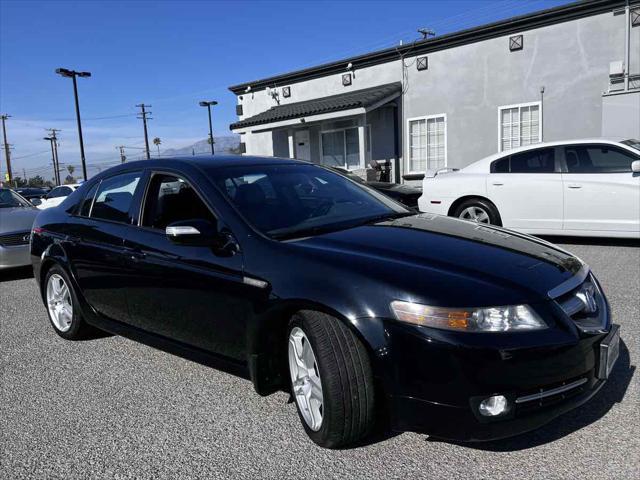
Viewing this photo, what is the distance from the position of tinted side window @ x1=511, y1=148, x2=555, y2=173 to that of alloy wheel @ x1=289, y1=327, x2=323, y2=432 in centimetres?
613

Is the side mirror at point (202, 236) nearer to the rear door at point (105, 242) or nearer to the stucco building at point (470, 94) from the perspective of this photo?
the rear door at point (105, 242)

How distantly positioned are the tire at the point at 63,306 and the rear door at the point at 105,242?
0.25 metres

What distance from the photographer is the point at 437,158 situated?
15852 mm

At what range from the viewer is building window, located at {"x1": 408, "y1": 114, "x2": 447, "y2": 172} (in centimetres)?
1562

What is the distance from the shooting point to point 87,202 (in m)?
4.47

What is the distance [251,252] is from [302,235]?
30cm

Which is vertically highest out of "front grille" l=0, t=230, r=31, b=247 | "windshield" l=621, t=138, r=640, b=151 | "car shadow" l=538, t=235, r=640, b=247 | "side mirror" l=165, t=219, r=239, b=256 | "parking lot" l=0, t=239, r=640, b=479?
"windshield" l=621, t=138, r=640, b=151

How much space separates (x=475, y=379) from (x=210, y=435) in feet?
4.82

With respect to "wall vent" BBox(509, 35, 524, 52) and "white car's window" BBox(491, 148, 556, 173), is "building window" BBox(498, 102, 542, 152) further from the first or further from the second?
"white car's window" BBox(491, 148, 556, 173)

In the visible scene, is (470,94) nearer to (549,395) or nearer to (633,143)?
(633,143)

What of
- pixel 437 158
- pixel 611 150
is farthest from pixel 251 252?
pixel 437 158

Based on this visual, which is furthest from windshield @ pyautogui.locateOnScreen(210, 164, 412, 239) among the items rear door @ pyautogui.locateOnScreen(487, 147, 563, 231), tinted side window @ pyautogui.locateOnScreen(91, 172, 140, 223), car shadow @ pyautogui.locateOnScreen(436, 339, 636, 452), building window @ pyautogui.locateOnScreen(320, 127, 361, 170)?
building window @ pyautogui.locateOnScreen(320, 127, 361, 170)

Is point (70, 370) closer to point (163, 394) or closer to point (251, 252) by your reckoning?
point (163, 394)

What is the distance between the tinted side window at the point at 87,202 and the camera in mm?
4422
